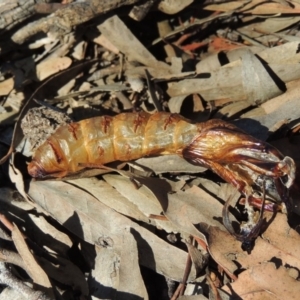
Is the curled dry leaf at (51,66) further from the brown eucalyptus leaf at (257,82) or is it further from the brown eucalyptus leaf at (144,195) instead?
the brown eucalyptus leaf at (257,82)

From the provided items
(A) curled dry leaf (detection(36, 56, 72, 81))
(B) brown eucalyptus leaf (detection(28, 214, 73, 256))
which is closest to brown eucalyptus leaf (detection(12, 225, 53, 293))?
(B) brown eucalyptus leaf (detection(28, 214, 73, 256))

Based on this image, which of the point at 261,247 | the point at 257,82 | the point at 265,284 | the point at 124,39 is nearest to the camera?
the point at 265,284

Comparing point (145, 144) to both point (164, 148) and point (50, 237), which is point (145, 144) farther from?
point (50, 237)

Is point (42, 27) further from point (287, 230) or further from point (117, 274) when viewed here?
point (287, 230)

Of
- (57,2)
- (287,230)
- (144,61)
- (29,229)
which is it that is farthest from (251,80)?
(29,229)

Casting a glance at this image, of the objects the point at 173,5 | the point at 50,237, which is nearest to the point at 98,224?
the point at 50,237
